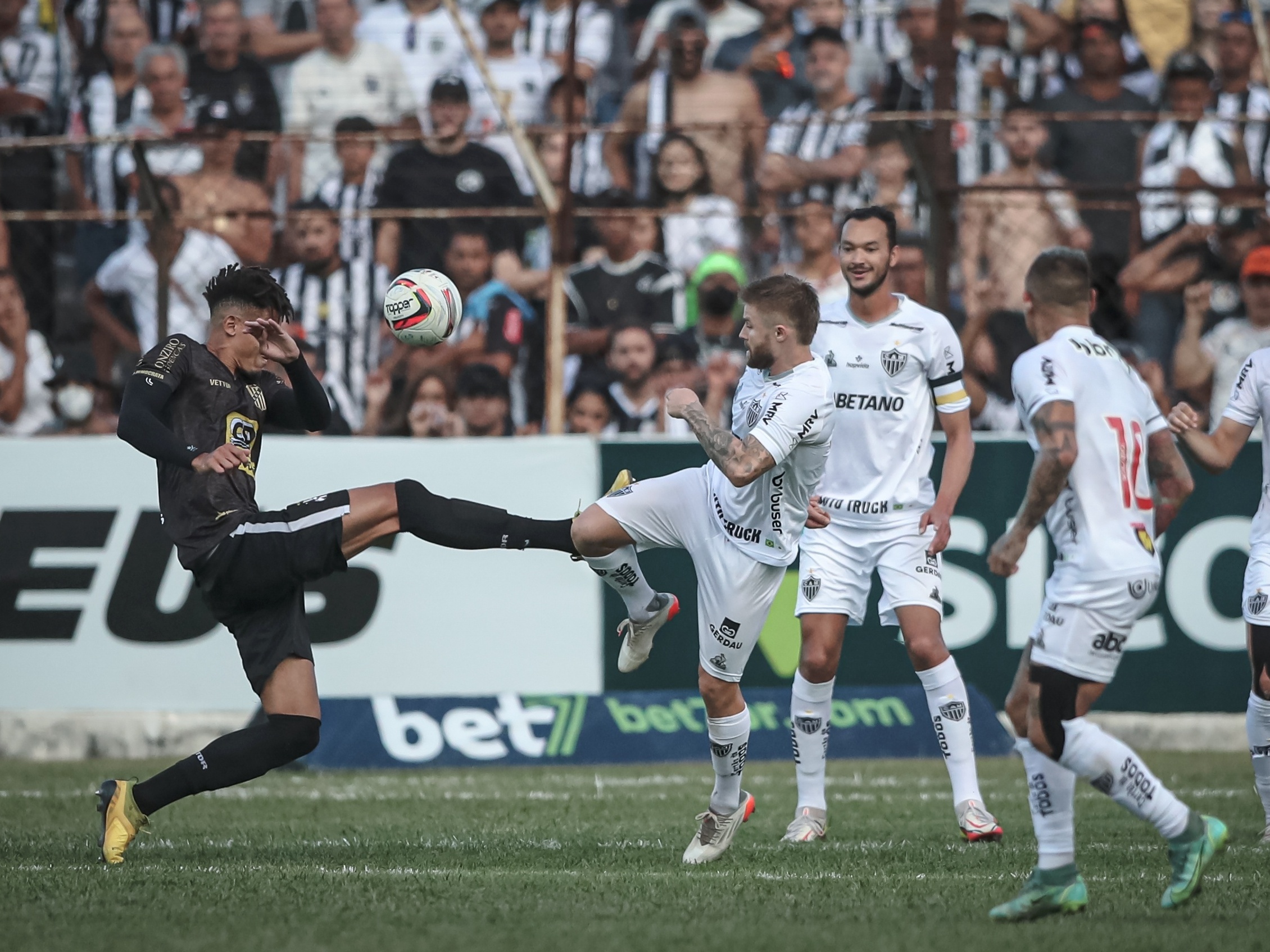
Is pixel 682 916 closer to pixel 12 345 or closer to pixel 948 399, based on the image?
pixel 948 399

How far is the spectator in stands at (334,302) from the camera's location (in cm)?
1130

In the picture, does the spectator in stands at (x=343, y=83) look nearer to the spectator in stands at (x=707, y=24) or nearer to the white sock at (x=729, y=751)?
the spectator in stands at (x=707, y=24)

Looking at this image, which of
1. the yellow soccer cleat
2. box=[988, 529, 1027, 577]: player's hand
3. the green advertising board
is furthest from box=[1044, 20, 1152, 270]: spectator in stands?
the yellow soccer cleat

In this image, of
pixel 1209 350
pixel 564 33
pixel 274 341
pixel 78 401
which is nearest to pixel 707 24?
pixel 564 33

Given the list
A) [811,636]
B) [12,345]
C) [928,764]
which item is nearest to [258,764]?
[811,636]

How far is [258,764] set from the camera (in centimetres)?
644

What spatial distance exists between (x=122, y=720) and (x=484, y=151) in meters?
5.17

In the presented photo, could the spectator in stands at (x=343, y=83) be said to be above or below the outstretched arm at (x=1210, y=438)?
above

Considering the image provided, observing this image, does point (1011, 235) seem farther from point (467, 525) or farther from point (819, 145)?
point (467, 525)

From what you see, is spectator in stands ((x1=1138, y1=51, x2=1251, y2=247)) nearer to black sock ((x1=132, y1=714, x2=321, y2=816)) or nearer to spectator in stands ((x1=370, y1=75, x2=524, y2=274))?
spectator in stands ((x1=370, y1=75, x2=524, y2=274))

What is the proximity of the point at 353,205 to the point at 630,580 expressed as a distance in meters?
6.08

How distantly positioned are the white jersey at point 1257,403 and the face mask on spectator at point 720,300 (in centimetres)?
471

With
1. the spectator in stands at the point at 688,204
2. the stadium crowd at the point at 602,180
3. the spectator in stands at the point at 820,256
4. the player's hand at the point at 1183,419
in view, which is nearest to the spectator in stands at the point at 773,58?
the stadium crowd at the point at 602,180

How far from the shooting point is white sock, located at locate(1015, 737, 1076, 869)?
5.18 meters
